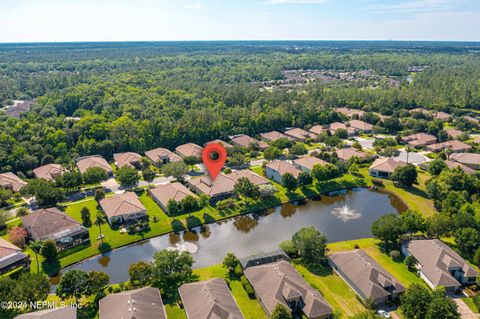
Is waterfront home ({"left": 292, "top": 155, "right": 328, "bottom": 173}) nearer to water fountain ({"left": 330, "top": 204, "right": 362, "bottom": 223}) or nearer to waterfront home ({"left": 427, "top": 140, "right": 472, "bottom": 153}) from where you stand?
water fountain ({"left": 330, "top": 204, "right": 362, "bottom": 223})

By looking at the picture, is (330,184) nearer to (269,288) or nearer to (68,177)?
(269,288)

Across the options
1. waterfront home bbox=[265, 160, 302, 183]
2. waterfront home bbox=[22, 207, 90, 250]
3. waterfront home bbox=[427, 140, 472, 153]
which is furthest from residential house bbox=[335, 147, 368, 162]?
waterfront home bbox=[22, 207, 90, 250]

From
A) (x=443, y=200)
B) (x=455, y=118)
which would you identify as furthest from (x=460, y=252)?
(x=455, y=118)

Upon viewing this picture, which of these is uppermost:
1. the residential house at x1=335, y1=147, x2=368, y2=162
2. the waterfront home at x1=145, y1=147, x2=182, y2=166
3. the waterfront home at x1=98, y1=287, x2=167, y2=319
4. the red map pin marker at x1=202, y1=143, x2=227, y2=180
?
the red map pin marker at x1=202, y1=143, x2=227, y2=180

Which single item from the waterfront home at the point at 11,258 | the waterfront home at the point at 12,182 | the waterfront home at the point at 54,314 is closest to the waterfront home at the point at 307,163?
the waterfront home at the point at 11,258

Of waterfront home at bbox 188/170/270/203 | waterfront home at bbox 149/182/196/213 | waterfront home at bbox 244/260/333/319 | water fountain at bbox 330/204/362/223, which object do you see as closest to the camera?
waterfront home at bbox 244/260/333/319

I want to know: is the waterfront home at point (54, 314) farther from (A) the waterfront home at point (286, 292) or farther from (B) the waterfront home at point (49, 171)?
(B) the waterfront home at point (49, 171)

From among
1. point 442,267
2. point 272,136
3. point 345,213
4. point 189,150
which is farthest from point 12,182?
point 442,267

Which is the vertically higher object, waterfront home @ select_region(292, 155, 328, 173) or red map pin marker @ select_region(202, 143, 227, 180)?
red map pin marker @ select_region(202, 143, 227, 180)
